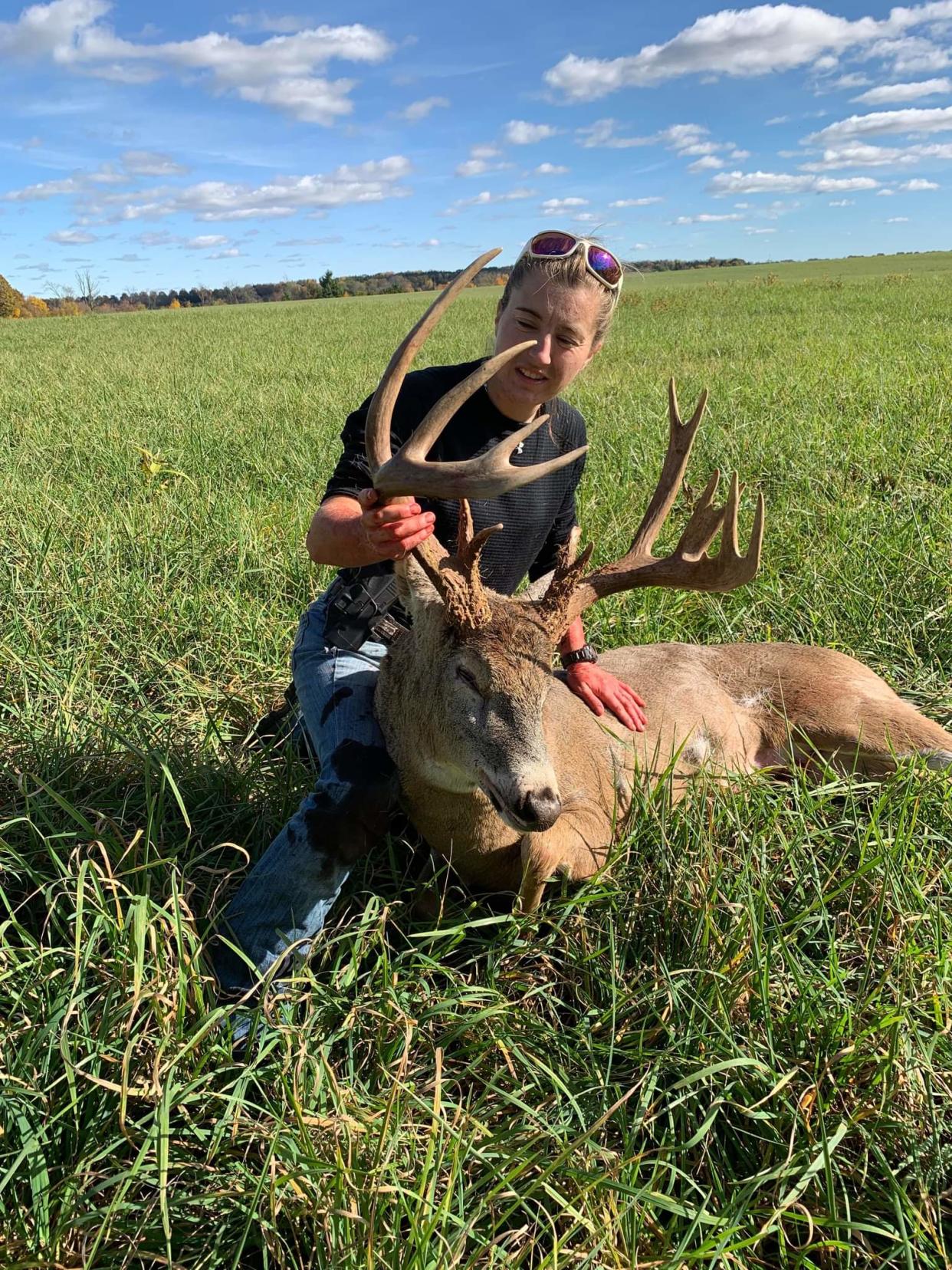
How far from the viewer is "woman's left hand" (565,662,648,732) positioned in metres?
3.28

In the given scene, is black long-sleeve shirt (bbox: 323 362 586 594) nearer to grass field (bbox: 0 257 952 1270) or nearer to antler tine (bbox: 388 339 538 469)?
antler tine (bbox: 388 339 538 469)

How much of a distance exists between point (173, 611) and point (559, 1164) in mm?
3468

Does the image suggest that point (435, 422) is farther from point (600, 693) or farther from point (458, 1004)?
point (458, 1004)

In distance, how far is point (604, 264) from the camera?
131 inches

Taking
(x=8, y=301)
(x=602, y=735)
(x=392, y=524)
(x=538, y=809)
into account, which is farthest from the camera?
(x=8, y=301)

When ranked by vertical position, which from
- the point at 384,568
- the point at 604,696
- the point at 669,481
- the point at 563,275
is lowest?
the point at 604,696

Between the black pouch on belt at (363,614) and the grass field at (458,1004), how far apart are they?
0.59 metres

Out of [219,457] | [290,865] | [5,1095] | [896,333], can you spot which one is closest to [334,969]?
[290,865]

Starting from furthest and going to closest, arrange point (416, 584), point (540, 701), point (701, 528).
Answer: point (701, 528)
point (416, 584)
point (540, 701)

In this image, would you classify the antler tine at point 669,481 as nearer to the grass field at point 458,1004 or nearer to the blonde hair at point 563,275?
the blonde hair at point 563,275

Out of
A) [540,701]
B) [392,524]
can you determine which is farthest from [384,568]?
[540,701]

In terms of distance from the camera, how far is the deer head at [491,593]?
2297 mm

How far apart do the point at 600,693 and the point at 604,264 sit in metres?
1.58

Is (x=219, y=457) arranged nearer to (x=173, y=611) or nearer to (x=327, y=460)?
(x=327, y=460)
